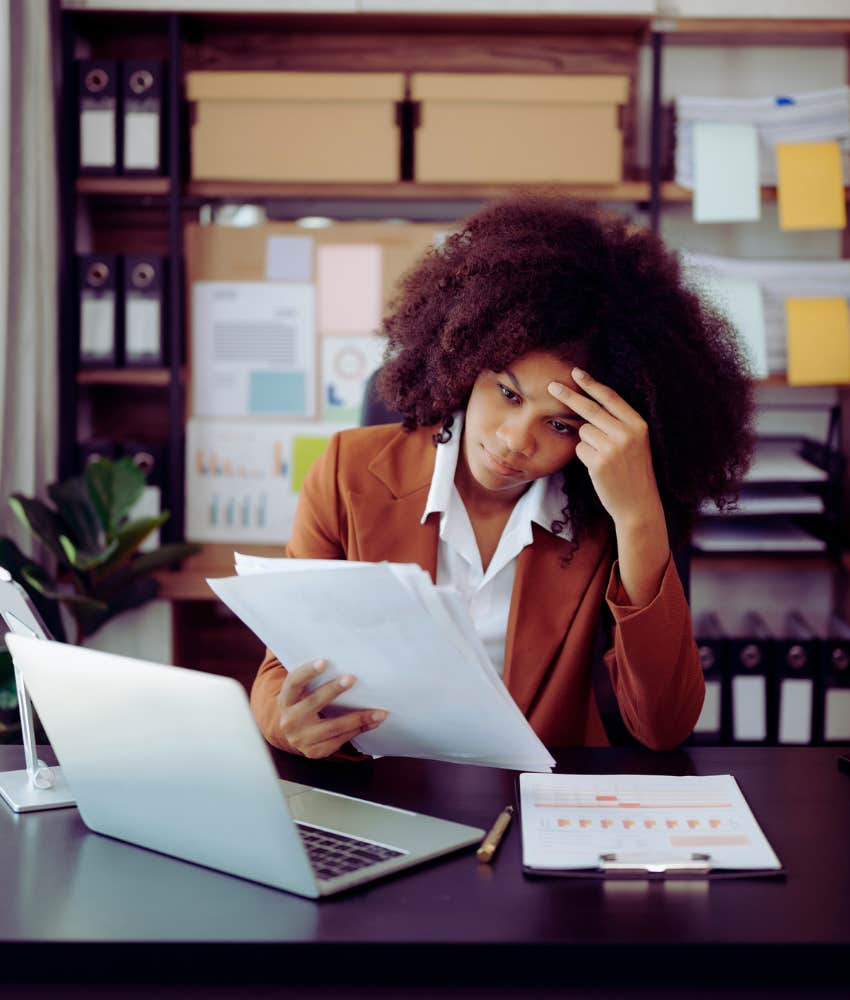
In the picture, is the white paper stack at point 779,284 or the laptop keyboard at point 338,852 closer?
the laptop keyboard at point 338,852

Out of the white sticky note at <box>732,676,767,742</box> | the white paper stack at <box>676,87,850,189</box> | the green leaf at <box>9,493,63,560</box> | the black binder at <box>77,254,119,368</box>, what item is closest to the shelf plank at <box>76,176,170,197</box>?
the black binder at <box>77,254,119,368</box>

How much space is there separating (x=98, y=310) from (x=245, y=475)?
0.49m

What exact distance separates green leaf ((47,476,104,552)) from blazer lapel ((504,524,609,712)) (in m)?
1.24

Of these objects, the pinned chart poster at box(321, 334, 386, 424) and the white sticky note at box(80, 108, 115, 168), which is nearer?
the white sticky note at box(80, 108, 115, 168)

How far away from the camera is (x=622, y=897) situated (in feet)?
2.52

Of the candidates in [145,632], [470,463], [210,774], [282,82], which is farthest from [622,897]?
[282,82]

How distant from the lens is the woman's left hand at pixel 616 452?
1.20 metres

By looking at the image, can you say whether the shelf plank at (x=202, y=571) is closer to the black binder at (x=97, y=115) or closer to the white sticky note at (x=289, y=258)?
the white sticky note at (x=289, y=258)

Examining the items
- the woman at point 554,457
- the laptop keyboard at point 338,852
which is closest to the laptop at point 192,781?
the laptop keyboard at point 338,852

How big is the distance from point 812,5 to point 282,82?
1163 mm

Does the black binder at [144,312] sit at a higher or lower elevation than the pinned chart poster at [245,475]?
higher

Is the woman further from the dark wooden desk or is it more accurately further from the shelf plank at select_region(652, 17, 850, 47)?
the shelf plank at select_region(652, 17, 850, 47)

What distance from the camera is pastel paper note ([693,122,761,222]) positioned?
8.16 ft

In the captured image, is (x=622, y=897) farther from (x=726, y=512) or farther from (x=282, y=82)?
(x=282, y=82)
